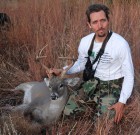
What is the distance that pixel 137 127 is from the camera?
3398mm

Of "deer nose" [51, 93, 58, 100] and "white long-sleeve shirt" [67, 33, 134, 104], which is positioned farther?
"deer nose" [51, 93, 58, 100]

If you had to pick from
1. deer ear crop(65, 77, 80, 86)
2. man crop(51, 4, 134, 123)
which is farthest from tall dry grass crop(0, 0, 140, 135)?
deer ear crop(65, 77, 80, 86)

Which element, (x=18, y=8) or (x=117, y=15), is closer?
(x=117, y=15)

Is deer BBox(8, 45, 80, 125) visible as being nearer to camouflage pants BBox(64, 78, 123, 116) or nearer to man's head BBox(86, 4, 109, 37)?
camouflage pants BBox(64, 78, 123, 116)

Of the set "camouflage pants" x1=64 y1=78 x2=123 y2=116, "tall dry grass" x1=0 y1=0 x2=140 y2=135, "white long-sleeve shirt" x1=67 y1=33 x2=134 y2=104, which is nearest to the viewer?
"white long-sleeve shirt" x1=67 y1=33 x2=134 y2=104

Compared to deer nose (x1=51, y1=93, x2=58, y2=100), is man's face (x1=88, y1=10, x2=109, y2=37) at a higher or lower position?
higher

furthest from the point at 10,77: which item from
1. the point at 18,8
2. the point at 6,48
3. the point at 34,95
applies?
the point at 18,8

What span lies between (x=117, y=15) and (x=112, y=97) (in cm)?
187

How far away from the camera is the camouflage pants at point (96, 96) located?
3559 millimetres

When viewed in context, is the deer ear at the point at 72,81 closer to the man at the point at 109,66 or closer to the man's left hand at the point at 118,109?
the man at the point at 109,66

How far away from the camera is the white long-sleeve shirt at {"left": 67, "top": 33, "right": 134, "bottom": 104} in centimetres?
333

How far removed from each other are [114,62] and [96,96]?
414 mm

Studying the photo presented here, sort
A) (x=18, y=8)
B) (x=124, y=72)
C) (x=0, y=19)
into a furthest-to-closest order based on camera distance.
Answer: (x=18, y=8) < (x=0, y=19) < (x=124, y=72)

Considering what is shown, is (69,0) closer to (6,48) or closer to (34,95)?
(6,48)
